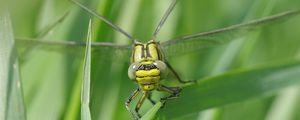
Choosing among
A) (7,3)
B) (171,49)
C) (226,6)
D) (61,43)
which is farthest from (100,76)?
(226,6)

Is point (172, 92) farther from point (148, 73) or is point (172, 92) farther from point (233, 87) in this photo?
point (233, 87)

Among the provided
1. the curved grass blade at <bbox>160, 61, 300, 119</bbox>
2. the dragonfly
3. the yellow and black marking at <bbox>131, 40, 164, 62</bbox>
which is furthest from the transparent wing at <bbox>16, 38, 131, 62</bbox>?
the curved grass blade at <bbox>160, 61, 300, 119</bbox>

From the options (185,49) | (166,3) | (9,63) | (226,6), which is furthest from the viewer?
(226,6)

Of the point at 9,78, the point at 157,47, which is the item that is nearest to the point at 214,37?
the point at 157,47

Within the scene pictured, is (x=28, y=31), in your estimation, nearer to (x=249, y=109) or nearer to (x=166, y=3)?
(x=166, y=3)

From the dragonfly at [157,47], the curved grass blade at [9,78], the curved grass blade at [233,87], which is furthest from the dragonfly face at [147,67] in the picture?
the curved grass blade at [9,78]

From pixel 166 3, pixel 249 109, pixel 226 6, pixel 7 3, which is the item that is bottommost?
pixel 7 3
